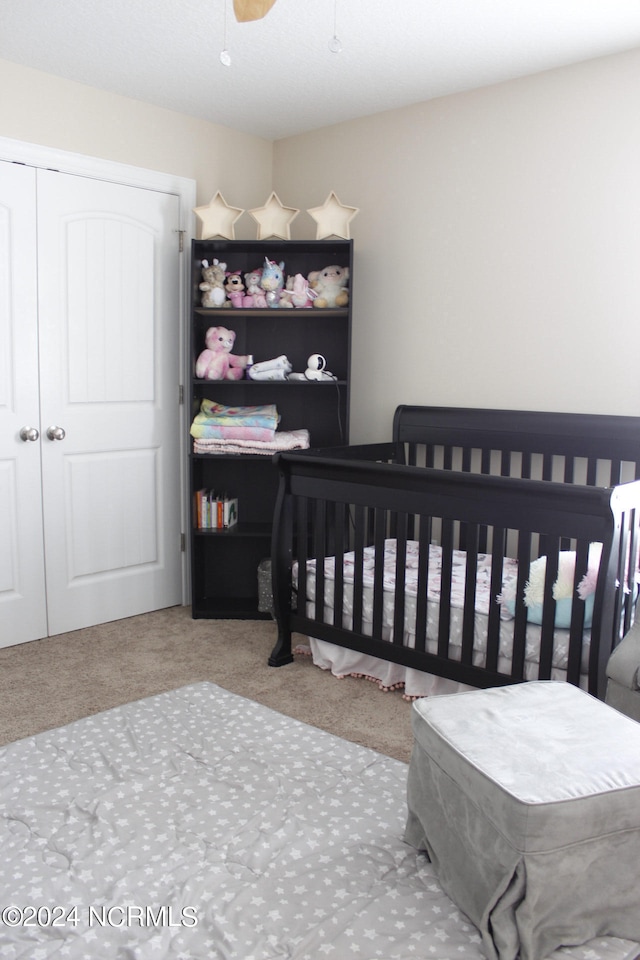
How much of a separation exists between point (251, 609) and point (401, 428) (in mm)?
1022

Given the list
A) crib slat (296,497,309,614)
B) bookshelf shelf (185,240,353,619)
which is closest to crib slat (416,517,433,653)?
crib slat (296,497,309,614)

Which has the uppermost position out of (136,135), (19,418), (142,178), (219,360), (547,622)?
(136,135)

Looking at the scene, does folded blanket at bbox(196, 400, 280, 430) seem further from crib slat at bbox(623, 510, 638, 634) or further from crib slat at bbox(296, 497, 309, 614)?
crib slat at bbox(623, 510, 638, 634)

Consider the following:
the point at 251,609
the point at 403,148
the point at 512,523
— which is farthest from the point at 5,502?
the point at 403,148

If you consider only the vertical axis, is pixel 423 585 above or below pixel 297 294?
below

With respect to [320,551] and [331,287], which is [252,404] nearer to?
[331,287]

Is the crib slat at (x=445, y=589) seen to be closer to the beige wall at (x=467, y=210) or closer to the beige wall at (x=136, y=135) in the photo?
the beige wall at (x=467, y=210)

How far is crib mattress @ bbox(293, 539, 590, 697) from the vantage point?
233 cm

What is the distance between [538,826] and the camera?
1317 millimetres

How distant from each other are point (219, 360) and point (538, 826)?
2506 mm

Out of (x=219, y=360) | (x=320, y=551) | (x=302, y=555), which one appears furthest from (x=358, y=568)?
(x=219, y=360)

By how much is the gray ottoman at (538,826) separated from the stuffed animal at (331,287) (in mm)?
2207

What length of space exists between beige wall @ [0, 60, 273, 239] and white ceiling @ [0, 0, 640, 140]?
0.07 metres

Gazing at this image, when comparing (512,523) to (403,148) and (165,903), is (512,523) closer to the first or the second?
(165,903)
